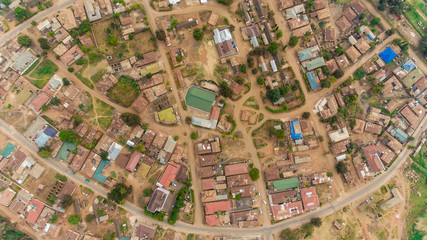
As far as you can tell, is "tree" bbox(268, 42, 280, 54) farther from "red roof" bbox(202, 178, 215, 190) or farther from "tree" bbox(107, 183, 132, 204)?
"tree" bbox(107, 183, 132, 204)

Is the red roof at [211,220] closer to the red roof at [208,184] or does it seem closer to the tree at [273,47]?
the red roof at [208,184]

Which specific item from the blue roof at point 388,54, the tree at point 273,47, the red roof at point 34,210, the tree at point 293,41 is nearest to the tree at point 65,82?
the red roof at point 34,210

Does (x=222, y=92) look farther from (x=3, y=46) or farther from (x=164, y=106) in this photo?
(x=3, y=46)

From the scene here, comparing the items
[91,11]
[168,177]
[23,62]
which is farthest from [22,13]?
[168,177]

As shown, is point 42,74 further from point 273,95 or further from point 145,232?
point 273,95

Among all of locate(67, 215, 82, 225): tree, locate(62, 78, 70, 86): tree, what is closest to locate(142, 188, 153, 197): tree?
locate(67, 215, 82, 225): tree

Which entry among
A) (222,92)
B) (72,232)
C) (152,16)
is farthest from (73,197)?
(152,16)

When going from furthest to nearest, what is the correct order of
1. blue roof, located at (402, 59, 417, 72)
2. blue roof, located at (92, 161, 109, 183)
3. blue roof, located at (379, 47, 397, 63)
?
1. blue roof, located at (402, 59, 417, 72)
2. blue roof, located at (379, 47, 397, 63)
3. blue roof, located at (92, 161, 109, 183)
